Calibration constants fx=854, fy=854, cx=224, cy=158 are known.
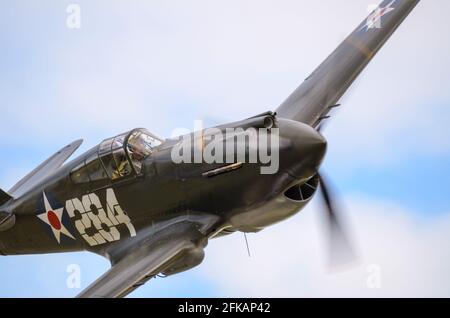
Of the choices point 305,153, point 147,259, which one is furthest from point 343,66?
point 147,259

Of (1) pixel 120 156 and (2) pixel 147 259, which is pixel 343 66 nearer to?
(1) pixel 120 156

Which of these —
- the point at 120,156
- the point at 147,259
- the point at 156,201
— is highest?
the point at 120,156

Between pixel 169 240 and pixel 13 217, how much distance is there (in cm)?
372

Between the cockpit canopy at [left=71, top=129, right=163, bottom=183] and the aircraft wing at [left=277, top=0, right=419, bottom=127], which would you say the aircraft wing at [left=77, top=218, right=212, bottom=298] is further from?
the aircraft wing at [left=277, top=0, right=419, bottom=127]

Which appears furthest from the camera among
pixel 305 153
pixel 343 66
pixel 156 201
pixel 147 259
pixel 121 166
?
pixel 343 66

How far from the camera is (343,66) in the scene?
18203 mm

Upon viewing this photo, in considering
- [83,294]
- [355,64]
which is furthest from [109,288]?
[355,64]

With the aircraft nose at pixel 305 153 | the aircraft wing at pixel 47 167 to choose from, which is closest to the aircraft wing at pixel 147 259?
the aircraft nose at pixel 305 153

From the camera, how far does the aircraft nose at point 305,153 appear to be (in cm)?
1345

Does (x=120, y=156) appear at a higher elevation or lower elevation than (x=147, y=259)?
higher

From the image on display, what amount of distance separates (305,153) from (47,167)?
715 cm

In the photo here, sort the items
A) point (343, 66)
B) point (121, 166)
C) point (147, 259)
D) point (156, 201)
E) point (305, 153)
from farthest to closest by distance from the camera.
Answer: point (343, 66) → point (121, 166) → point (156, 201) → point (147, 259) → point (305, 153)

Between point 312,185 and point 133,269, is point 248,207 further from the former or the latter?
point 133,269

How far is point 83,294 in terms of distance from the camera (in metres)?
13.3
